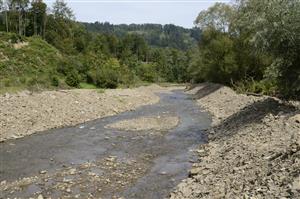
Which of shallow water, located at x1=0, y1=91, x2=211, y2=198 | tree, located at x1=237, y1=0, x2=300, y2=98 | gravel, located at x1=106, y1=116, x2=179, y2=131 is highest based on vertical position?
tree, located at x1=237, y1=0, x2=300, y2=98

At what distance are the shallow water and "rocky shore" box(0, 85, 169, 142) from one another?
1.53 meters

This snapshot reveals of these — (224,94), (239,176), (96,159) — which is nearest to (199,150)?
(96,159)

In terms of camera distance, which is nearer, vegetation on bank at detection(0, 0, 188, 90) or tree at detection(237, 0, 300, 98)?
tree at detection(237, 0, 300, 98)

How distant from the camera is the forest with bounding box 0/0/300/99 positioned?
23062 millimetres

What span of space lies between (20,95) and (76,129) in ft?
28.9

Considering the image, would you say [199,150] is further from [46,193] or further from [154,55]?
[154,55]

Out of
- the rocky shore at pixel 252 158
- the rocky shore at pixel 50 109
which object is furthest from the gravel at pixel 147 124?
the rocky shore at pixel 252 158

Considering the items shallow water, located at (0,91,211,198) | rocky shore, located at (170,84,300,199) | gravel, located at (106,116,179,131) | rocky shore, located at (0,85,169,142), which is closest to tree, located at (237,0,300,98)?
rocky shore, located at (170,84,300,199)

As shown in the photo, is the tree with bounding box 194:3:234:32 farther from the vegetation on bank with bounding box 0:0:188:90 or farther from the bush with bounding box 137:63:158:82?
the bush with bounding box 137:63:158:82

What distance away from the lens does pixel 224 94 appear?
46250 millimetres

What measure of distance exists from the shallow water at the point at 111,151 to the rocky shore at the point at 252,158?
3.22 feet

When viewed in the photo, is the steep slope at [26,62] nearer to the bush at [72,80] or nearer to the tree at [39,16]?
the bush at [72,80]

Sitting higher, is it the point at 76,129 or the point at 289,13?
the point at 289,13

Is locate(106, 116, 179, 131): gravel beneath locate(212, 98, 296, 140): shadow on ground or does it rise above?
beneath
